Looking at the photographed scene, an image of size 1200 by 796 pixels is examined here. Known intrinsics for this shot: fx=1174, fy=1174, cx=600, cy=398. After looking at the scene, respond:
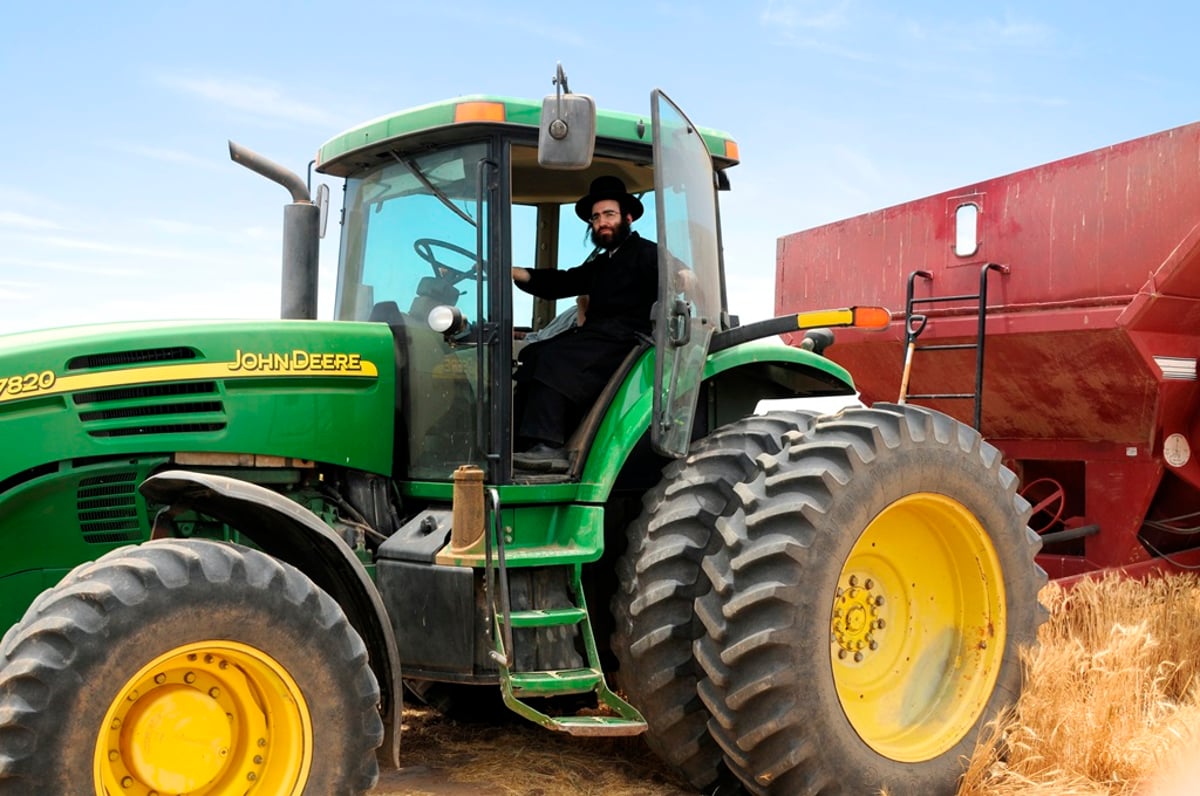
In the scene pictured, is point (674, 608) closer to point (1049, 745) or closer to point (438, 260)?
point (438, 260)

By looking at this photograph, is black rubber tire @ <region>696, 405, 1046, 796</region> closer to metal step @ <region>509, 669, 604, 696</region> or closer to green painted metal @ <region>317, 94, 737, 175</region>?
metal step @ <region>509, 669, 604, 696</region>

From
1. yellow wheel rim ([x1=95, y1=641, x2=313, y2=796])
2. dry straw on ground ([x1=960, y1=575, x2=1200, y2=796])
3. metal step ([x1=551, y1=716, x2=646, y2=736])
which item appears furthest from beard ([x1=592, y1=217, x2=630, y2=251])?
dry straw on ground ([x1=960, y1=575, x2=1200, y2=796])

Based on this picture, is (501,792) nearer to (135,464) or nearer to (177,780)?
(177,780)

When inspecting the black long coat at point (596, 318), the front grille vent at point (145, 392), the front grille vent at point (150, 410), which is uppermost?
the black long coat at point (596, 318)

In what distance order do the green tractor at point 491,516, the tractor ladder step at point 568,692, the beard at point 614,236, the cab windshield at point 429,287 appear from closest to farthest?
the green tractor at point 491,516, the tractor ladder step at point 568,692, the cab windshield at point 429,287, the beard at point 614,236

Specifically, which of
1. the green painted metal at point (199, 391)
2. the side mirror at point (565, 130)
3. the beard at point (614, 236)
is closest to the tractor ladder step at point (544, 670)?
the green painted metal at point (199, 391)

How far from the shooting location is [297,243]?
16.3 feet

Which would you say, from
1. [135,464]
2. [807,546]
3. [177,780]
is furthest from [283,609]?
[807,546]

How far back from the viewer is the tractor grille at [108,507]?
160 inches

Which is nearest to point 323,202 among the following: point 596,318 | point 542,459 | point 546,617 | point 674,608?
point 596,318

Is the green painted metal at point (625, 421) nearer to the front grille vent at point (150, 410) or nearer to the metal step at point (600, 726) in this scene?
the metal step at point (600, 726)

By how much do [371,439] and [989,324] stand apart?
4032 mm

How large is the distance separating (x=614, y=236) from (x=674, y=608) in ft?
5.19

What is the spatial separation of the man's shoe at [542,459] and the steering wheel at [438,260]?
693 millimetres
